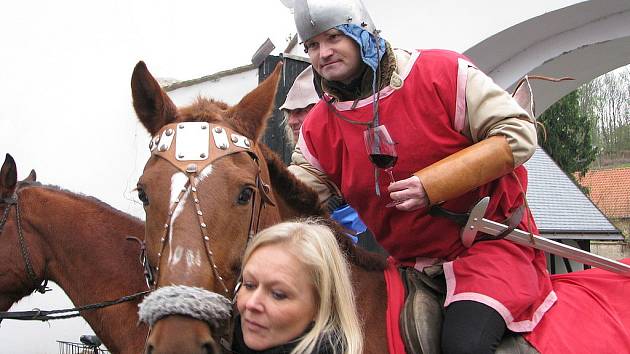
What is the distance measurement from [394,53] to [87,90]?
7258mm

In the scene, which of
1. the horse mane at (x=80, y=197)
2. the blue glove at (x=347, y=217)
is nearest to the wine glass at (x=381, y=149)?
the blue glove at (x=347, y=217)

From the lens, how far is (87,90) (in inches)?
339

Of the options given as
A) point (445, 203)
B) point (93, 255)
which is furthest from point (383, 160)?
point (93, 255)

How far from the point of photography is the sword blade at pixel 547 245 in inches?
84.6

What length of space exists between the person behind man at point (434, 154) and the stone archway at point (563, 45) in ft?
11.8

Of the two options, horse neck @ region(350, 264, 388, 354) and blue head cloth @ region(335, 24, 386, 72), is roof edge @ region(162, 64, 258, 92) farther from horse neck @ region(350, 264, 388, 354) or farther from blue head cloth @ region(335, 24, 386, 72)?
horse neck @ region(350, 264, 388, 354)

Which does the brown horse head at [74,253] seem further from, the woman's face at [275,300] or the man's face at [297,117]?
the woman's face at [275,300]

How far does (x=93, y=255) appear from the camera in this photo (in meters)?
3.55

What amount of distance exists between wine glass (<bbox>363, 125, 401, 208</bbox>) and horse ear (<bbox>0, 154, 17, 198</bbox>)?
2.59 meters

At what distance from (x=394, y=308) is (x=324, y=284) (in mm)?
472

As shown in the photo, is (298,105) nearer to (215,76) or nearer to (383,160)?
(383,160)

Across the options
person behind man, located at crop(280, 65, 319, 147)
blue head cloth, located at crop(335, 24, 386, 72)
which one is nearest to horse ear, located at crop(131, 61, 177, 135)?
blue head cloth, located at crop(335, 24, 386, 72)

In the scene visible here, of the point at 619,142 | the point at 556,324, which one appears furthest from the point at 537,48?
the point at 619,142

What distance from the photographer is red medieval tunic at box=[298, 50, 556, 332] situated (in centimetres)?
216
